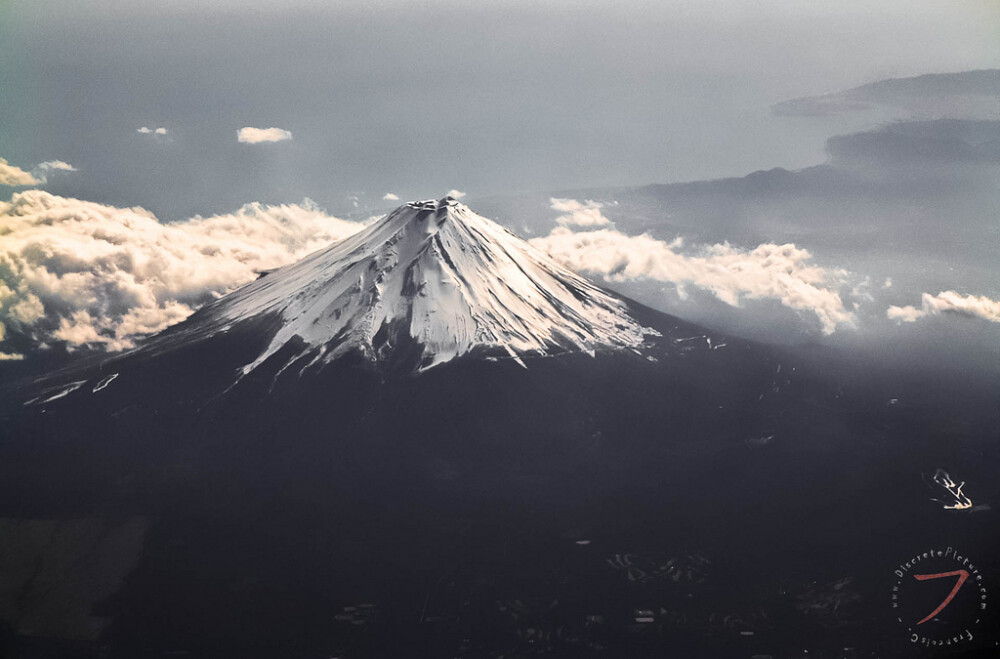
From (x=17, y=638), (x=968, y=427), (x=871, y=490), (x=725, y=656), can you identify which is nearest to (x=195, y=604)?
(x=17, y=638)

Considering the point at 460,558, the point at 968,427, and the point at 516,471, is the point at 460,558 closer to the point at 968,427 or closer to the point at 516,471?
the point at 516,471

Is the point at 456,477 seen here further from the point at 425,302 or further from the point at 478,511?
the point at 425,302

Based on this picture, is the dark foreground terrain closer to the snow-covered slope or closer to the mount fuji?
the mount fuji

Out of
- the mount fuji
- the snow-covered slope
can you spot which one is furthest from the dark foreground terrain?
the snow-covered slope

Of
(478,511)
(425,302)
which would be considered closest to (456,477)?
(478,511)

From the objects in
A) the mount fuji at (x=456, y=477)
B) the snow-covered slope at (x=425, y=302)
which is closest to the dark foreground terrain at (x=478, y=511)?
the mount fuji at (x=456, y=477)

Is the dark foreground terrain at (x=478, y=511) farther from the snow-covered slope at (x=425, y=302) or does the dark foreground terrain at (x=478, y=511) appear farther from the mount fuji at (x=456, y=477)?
the snow-covered slope at (x=425, y=302)
